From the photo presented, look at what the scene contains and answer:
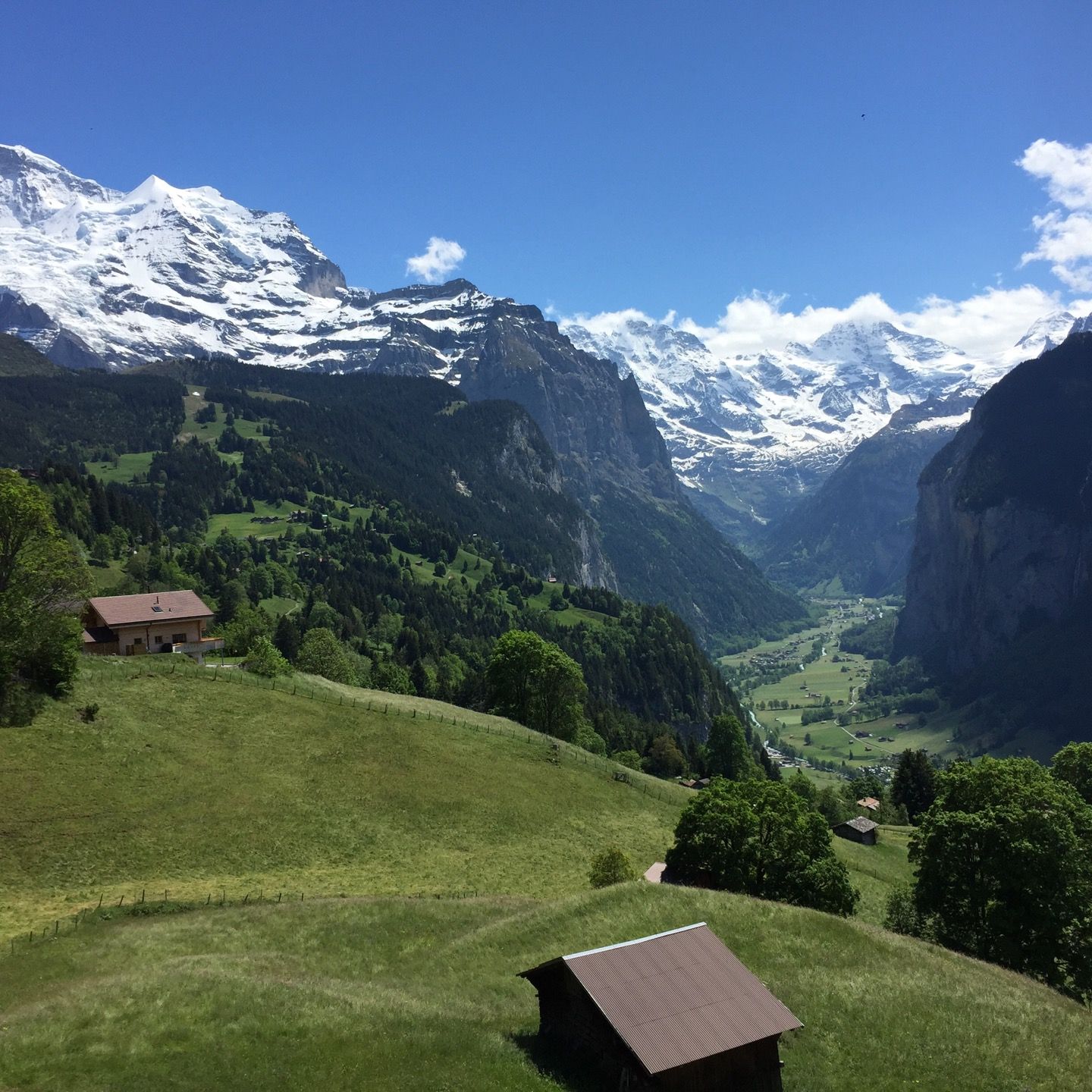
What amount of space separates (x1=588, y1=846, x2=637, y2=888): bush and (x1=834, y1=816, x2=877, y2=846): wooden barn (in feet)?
148

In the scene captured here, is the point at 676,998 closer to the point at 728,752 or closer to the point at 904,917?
the point at 904,917

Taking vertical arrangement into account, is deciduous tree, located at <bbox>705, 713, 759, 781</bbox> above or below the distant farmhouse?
below

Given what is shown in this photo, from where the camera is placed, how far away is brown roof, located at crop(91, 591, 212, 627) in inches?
3319

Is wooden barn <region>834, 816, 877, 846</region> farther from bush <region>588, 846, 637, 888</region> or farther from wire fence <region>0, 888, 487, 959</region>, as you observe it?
wire fence <region>0, 888, 487, 959</region>

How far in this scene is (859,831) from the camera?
8825 cm

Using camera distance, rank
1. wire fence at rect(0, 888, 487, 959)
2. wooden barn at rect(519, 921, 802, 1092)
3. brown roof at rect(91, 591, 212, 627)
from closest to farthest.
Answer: wooden barn at rect(519, 921, 802, 1092) < wire fence at rect(0, 888, 487, 959) < brown roof at rect(91, 591, 212, 627)

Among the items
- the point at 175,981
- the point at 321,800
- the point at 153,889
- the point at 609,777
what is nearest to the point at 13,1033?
the point at 175,981

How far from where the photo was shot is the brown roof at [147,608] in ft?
277

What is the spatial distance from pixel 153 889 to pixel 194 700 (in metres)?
27.5

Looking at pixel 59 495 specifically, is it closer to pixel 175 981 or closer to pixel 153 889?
pixel 153 889

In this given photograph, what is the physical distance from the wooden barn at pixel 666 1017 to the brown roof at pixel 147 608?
69438 mm

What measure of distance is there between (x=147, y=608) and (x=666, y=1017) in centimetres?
7650

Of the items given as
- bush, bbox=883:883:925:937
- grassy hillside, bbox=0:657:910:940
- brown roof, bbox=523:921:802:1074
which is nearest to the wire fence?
grassy hillside, bbox=0:657:910:940

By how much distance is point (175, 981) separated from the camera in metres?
30.6
